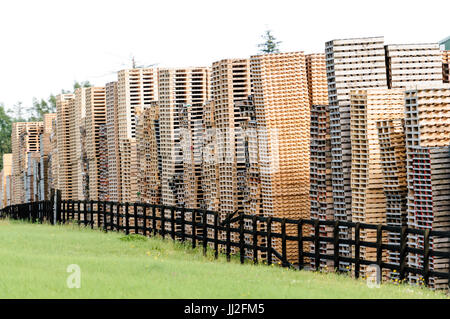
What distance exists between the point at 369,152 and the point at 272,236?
11.8 ft

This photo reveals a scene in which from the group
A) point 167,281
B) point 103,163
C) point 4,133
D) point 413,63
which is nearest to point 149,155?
point 103,163

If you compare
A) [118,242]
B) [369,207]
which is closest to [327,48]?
[369,207]

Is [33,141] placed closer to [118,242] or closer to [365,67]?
[118,242]

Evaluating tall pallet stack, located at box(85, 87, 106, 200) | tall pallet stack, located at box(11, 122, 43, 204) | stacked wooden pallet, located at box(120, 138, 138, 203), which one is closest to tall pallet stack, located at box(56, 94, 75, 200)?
tall pallet stack, located at box(85, 87, 106, 200)

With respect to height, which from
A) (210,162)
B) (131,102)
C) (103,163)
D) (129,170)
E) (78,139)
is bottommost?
(129,170)

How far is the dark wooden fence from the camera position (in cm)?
1634

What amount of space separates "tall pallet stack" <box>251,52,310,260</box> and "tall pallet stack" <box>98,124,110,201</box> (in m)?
18.0

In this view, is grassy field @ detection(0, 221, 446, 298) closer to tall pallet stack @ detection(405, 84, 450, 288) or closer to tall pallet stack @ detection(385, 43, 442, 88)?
tall pallet stack @ detection(405, 84, 450, 288)

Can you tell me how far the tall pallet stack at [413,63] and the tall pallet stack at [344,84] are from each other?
0.32 meters

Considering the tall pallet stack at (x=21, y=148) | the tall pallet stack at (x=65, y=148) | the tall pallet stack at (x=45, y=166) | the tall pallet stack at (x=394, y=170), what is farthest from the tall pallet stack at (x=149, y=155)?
the tall pallet stack at (x=21, y=148)

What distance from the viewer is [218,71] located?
28.5 metres

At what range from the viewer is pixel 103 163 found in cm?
4366

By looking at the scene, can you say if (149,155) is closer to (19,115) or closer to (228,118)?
(228,118)
